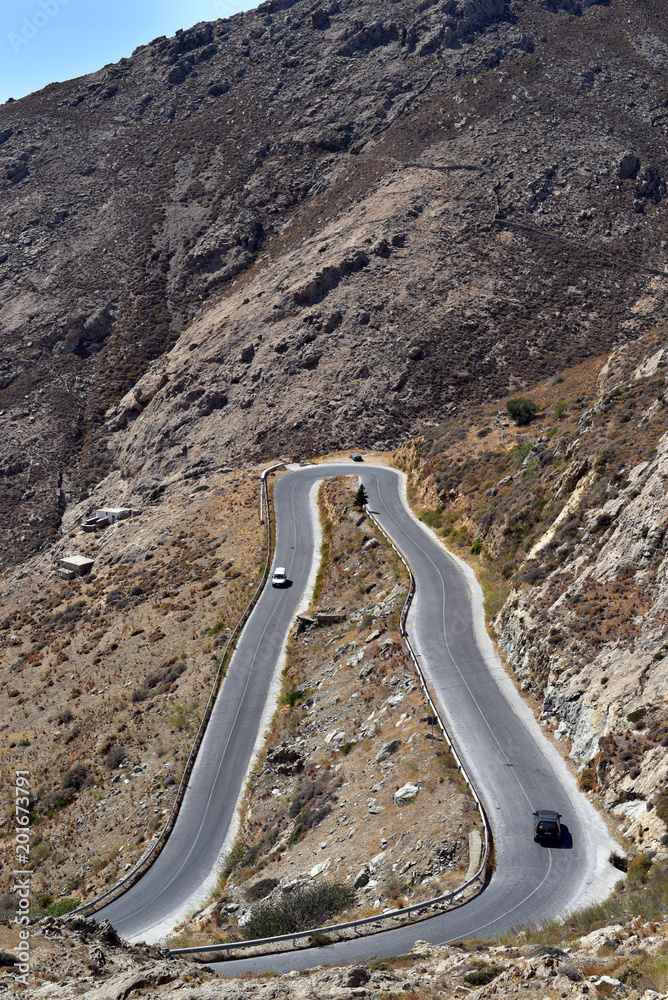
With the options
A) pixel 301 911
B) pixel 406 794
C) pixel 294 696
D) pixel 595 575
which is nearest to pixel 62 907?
pixel 301 911

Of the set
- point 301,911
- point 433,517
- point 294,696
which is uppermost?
point 433,517

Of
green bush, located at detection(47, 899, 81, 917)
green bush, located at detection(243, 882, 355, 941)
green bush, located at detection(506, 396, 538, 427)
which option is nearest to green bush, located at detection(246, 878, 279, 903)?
green bush, located at detection(243, 882, 355, 941)

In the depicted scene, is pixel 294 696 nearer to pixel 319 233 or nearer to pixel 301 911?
pixel 301 911

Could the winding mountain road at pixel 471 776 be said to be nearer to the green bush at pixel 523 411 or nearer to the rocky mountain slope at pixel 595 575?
the rocky mountain slope at pixel 595 575

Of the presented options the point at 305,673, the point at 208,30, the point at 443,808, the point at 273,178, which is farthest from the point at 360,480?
the point at 208,30

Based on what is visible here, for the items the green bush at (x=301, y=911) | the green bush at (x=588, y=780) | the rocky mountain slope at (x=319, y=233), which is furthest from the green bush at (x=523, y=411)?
the green bush at (x=301, y=911)

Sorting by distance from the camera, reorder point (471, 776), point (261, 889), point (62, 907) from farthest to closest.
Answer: point (62, 907)
point (471, 776)
point (261, 889)

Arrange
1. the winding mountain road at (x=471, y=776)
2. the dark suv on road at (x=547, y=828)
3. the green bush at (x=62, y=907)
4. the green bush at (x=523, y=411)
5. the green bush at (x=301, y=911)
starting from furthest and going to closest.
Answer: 1. the green bush at (x=523, y=411)
2. the green bush at (x=62, y=907)
3. the dark suv on road at (x=547, y=828)
4. the green bush at (x=301, y=911)
5. the winding mountain road at (x=471, y=776)
